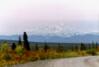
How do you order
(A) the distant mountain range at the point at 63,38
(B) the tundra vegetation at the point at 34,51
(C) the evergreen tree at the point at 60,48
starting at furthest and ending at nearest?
1. (C) the evergreen tree at the point at 60,48
2. (A) the distant mountain range at the point at 63,38
3. (B) the tundra vegetation at the point at 34,51

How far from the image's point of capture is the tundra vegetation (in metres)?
11.8

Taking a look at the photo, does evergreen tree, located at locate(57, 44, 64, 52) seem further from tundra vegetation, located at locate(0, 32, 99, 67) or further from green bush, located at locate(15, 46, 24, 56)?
green bush, located at locate(15, 46, 24, 56)

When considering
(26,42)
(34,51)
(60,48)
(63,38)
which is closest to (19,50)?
(26,42)

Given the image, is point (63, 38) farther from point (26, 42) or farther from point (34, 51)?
point (26, 42)

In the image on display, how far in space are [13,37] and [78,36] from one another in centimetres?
204

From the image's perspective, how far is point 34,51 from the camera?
1258 centimetres

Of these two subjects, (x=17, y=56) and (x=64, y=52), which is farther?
(x=64, y=52)

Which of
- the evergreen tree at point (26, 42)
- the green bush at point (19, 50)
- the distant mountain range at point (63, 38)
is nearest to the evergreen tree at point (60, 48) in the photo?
the distant mountain range at point (63, 38)

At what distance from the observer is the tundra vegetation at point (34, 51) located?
11828 millimetres

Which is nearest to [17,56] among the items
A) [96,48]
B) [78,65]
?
[78,65]

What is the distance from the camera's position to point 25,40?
1209cm

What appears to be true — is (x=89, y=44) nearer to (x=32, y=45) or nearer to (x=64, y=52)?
(x=64, y=52)

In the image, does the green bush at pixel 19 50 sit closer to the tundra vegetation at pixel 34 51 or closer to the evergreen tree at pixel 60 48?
the tundra vegetation at pixel 34 51

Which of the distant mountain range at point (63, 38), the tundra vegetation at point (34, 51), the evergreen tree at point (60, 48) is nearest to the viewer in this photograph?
the tundra vegetation at point (34, 51)
